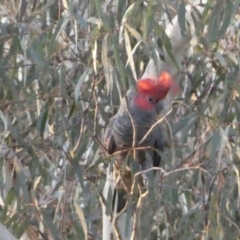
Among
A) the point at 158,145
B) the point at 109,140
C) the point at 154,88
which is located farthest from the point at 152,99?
the point at 109,140

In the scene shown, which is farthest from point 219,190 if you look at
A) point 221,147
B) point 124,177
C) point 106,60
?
point 106,60

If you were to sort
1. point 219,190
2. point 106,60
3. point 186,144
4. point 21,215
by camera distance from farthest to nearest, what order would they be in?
1. point 186,144
2. point 21,215
3. point 219,190
4. point 106,60

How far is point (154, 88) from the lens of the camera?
221 cm

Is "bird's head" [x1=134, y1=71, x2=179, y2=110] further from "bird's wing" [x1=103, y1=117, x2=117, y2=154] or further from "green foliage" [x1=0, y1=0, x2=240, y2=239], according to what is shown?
"bird's wing" [x1=103, y1=117, x2=117, y2=154]

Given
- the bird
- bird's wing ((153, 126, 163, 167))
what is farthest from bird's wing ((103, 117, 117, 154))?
bird's wing ((153, 126, 163, 167))

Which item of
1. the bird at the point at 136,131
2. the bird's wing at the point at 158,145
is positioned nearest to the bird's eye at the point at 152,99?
the bird at the point at 136,131

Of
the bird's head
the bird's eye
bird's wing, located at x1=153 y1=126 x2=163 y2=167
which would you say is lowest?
bird's wing, located at x1=153 y1=126 x2=163 y2=167

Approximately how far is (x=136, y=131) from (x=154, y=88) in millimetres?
228

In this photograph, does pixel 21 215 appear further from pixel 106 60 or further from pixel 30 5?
pixel 30 5

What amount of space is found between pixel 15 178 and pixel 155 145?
495mm

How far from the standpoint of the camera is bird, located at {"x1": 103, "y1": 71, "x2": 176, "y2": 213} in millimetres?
2191

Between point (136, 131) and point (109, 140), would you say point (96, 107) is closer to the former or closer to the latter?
point (136, 131)

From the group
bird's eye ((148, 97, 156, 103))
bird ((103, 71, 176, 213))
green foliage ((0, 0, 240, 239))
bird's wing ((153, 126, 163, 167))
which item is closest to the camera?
green foliage ((0, 0, 240, 239))

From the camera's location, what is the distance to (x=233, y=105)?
83.7 inches
